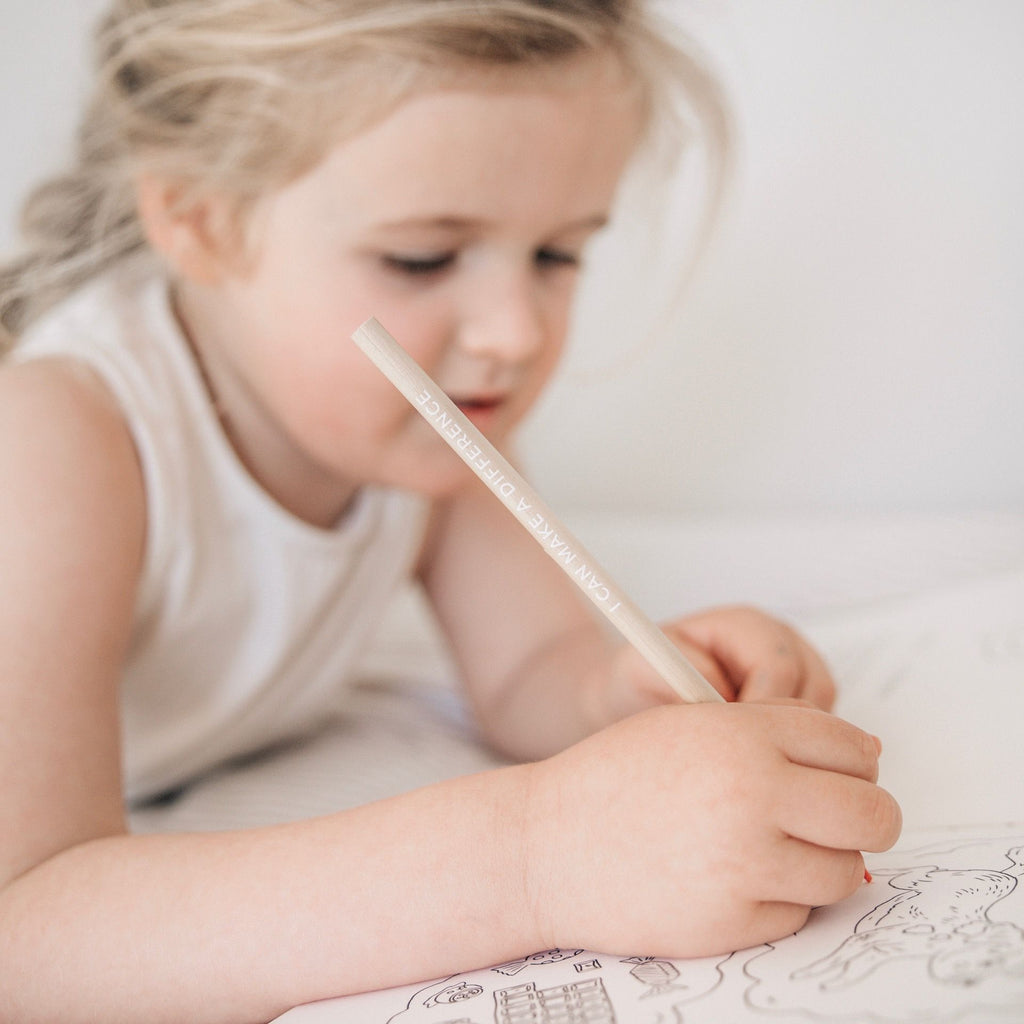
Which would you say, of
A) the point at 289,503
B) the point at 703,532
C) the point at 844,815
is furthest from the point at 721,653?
the point at 703,532

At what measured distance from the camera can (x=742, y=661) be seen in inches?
16.8

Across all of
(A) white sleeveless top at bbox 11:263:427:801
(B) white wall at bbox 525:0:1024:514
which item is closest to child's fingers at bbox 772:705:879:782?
(A) white sleeveless top at bbox 11:263:427:801

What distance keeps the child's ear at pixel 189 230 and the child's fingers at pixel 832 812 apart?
38cm

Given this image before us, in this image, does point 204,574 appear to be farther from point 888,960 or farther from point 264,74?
point 888,960

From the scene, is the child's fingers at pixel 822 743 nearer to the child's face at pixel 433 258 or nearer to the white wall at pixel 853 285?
the child's face at pixel 433 258

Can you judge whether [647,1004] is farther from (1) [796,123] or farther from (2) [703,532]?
(1) [796,123]

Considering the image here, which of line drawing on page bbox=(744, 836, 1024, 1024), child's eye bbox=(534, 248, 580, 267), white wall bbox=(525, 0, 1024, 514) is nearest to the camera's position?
line drawing on page bbox=(744, 836, 1024, 1024)

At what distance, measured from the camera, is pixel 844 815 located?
30 cm

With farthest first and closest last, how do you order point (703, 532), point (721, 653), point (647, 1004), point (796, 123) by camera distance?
point (796, 123) < point (703, 532) < point (721, 653) < point (647, 1004)

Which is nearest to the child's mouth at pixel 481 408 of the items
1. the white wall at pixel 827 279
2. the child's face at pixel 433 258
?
the child's face at pixel 433 258

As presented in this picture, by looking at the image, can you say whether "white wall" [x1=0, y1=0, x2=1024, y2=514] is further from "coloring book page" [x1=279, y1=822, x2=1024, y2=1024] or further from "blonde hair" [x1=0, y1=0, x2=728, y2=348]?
"coloring book page" [x1=279, y1=822, x2=1024, y2=1024]

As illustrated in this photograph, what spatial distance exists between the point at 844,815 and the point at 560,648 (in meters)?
0.35

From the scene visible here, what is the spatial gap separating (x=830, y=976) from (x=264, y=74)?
437mm

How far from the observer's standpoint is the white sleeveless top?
537mm
